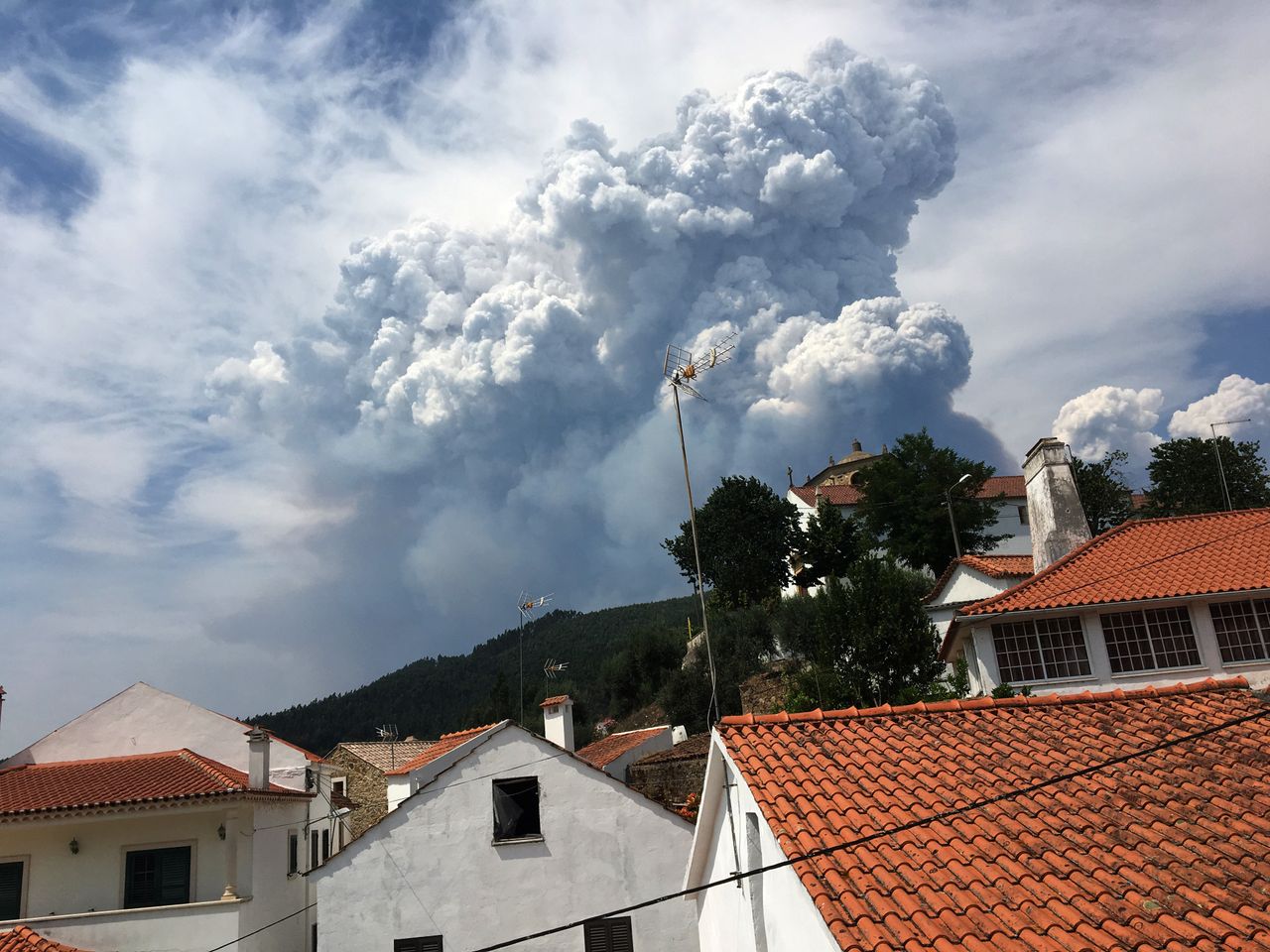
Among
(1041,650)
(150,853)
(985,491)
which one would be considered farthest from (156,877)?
(985,491)

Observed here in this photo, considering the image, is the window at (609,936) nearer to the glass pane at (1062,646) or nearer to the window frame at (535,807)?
the window frame at (535,807)

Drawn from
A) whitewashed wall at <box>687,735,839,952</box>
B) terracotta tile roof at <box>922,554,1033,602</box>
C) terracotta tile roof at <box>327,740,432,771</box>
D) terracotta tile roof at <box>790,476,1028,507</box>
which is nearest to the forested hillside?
terracotta tile roof at <box>790,476,1028,507</box>

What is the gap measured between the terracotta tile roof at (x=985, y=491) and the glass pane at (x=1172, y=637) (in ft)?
134

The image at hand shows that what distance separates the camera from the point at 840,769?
10.1 m

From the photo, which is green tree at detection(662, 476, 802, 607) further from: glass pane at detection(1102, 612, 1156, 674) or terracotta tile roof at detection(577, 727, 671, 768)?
→ glass pane at detection(1102, 612, 1156, 674)

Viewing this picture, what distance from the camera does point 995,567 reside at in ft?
122

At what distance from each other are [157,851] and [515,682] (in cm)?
6770

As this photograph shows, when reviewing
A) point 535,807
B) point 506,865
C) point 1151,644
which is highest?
point 1151,644

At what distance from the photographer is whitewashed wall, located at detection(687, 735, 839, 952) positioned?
338 inches

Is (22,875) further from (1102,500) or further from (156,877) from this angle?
(1102,500)

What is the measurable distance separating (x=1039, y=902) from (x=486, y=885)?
14.2 metres

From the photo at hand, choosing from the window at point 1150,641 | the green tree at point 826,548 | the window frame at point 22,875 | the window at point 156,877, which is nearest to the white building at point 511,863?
the window at point 156,877

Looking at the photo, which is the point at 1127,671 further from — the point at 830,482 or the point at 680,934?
the point at 830,482

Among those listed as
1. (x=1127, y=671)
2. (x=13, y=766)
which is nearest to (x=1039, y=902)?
(x=1127, y=671)
